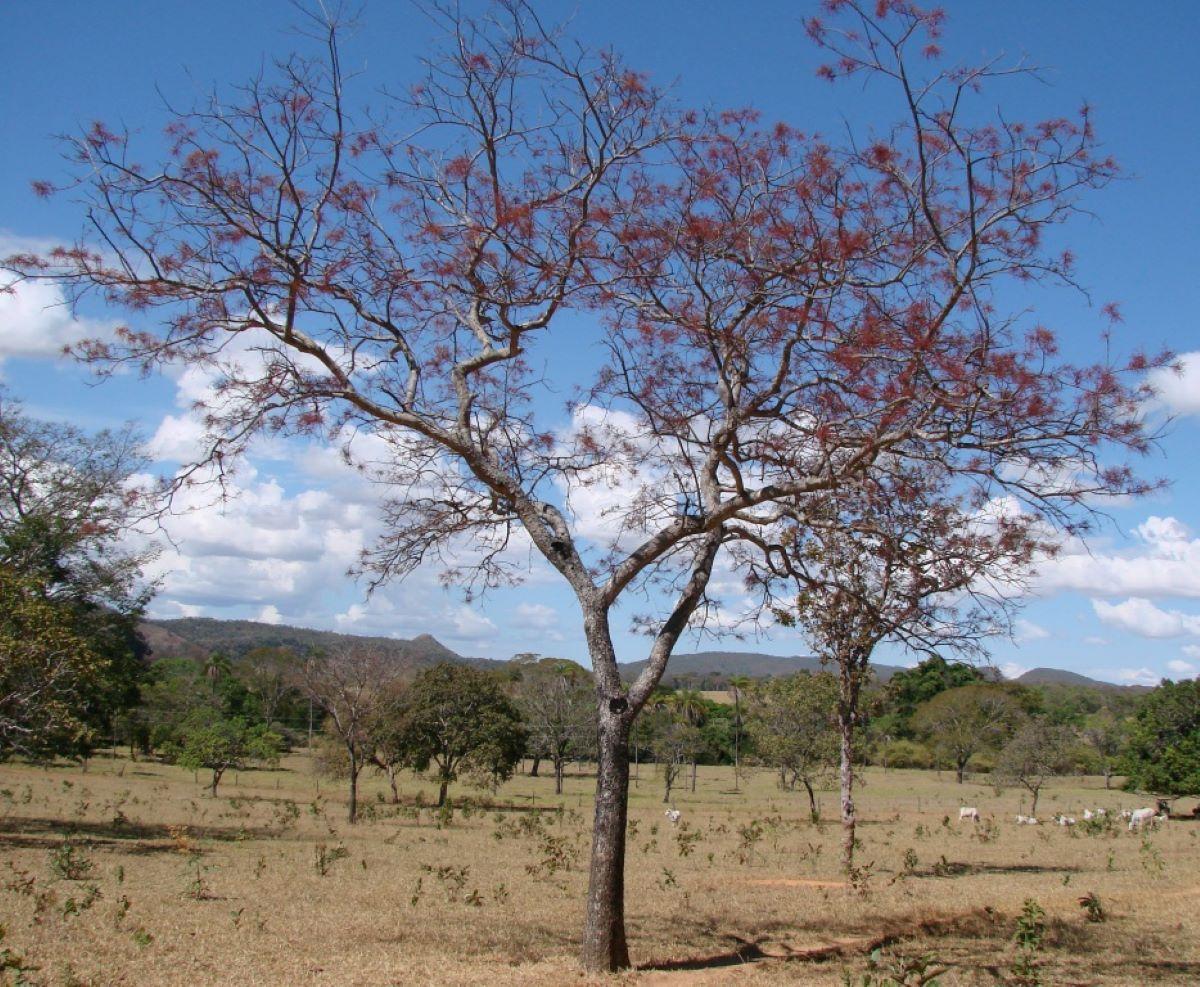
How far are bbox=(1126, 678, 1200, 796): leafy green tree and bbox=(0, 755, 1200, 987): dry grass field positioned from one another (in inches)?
456

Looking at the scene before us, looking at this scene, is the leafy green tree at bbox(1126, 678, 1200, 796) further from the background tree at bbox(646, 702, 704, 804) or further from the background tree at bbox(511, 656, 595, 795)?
the background tree at bbox(511, 656, 595, 795)

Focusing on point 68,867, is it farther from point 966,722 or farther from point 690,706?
point 690,706

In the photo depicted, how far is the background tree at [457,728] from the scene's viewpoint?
1203 inches

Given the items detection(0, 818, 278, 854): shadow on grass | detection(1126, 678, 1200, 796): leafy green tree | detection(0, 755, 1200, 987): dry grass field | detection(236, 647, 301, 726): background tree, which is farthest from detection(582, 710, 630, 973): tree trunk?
detection(236, 647, 301, 726): background tree

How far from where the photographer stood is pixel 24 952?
7.93m

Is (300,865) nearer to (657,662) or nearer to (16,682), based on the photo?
(16,682)

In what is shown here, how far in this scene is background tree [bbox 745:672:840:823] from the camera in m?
24.8

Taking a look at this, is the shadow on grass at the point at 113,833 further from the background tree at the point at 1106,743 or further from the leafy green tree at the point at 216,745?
the background tree at the point at 1106,743

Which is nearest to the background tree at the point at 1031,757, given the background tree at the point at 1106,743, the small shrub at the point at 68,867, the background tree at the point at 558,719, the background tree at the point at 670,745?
the background tree at the point at 670,745

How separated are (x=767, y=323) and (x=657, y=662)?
10.7ft

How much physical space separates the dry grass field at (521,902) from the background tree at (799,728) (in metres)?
2.67

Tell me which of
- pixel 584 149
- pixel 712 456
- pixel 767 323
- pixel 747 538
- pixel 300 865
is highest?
pixel 584 149

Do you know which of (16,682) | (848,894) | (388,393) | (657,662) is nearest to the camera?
(657,662)

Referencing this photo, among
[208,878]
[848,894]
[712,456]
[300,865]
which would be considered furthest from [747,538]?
[300,865]
